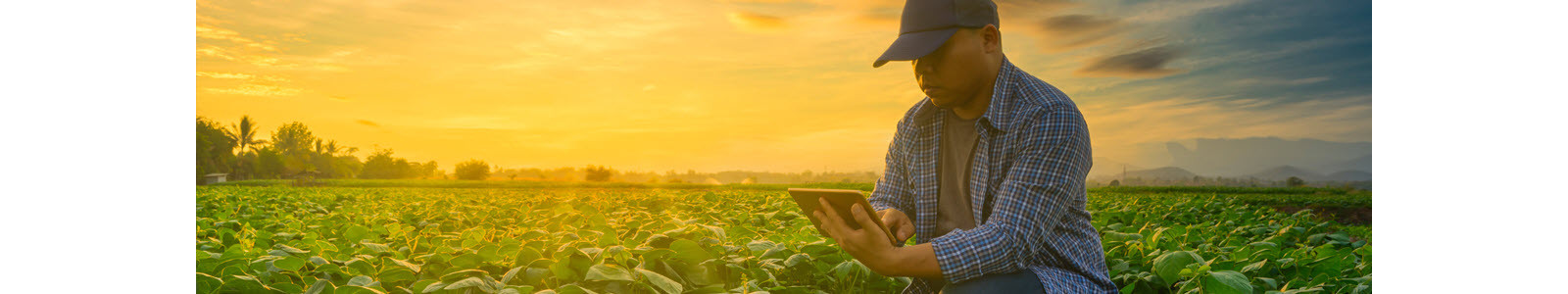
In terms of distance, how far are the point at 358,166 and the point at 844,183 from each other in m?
18.8

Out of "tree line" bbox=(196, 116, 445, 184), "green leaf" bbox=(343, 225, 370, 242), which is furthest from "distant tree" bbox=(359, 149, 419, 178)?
"green leaf" bbox=(343, 225, 370, 242)

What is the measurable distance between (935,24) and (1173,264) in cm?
94

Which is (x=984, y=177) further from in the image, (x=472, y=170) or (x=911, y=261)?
(x=472, y=170)

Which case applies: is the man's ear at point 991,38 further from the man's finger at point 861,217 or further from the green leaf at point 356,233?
the green leaf at point 356,233

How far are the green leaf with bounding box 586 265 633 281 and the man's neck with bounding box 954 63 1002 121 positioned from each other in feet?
2.95

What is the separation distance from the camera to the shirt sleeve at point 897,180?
7.14 feet

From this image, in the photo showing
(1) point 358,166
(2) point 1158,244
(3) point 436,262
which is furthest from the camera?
(1) point 358,166

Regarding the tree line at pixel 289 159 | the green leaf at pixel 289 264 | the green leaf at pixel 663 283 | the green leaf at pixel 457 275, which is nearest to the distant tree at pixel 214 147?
the tree line at pixel 289 159

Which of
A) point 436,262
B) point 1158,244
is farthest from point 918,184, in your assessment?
point 436,262

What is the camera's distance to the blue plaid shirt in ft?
5.32

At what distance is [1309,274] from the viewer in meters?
2.24

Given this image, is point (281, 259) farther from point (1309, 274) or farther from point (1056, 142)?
point (1309, 274)

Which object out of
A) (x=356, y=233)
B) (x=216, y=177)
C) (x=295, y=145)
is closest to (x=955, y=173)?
(x=356, y=233)

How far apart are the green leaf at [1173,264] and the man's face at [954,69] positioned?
74 centimetres
